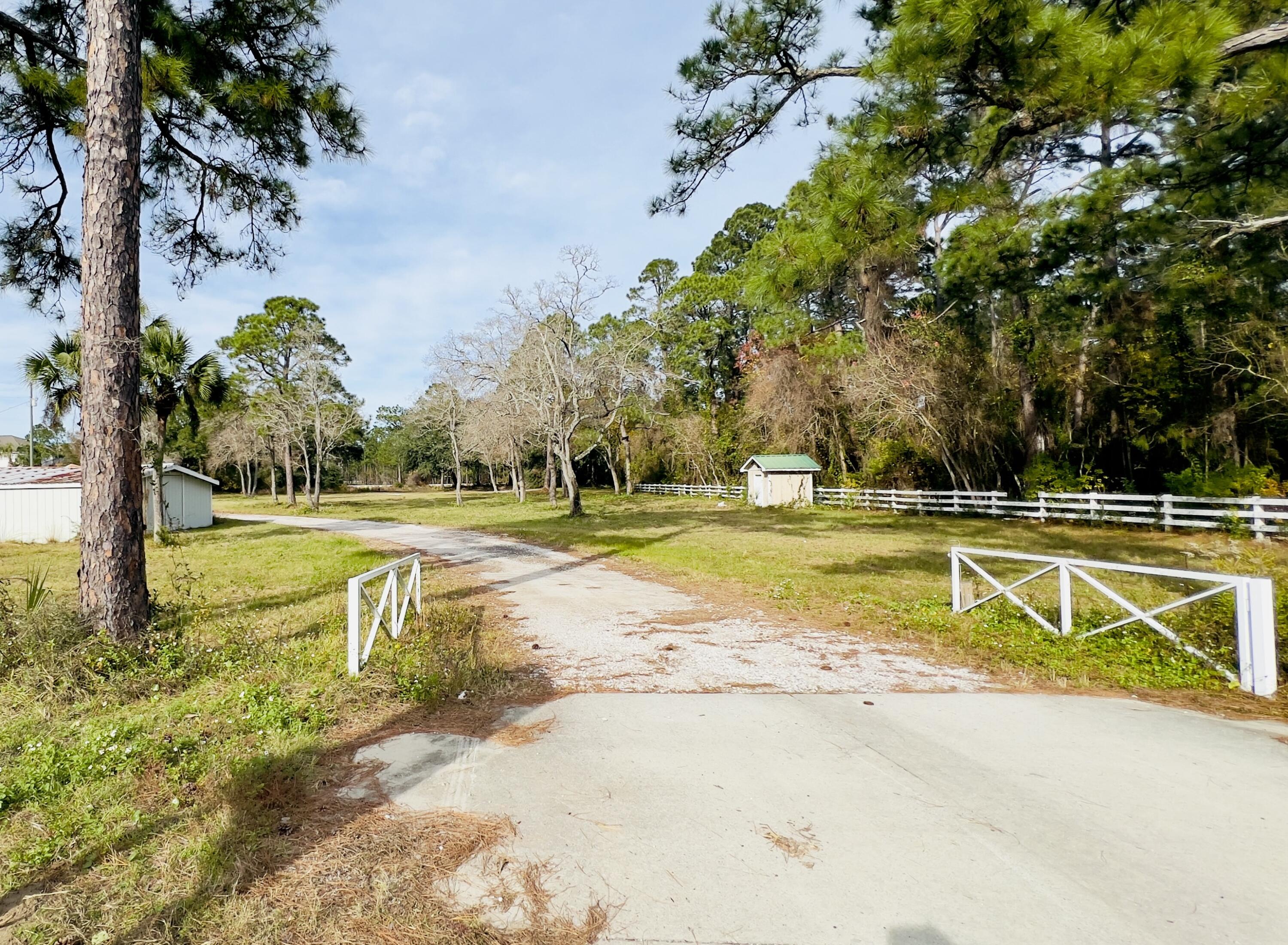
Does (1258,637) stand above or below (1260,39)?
below

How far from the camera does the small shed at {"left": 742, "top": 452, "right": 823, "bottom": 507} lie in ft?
93.9

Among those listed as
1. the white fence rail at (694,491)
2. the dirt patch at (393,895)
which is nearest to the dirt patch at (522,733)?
the dirt patch at (393,895)

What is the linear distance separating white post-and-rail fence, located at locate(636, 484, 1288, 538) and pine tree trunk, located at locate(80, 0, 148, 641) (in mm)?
20222

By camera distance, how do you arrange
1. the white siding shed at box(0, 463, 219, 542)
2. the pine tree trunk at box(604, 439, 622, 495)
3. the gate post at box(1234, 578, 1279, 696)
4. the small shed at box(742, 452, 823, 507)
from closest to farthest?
the gate post at box(1234, 578, 1279, 696)
the white siding shed at box(0, 463, 219, 542)
the small shed at box(742, 452, 823, 507)
the pine tree trunk at box(604, 439, 622, 495)

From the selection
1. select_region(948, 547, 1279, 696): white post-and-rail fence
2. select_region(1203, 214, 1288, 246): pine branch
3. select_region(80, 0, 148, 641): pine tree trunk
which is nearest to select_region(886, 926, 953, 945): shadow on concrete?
select_region(948, 547, 1279, 696): white post-and-rail fence

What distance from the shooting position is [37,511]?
812 inches

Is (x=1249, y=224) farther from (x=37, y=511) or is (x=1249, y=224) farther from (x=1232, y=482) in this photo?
(x=37, y=511)

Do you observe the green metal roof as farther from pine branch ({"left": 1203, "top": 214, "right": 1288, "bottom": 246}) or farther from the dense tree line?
pine branch ({"left": 1203, "top": 214, "right": 1288, "bottom": 246})

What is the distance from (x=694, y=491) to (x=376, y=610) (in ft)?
112

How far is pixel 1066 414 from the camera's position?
21.1 m

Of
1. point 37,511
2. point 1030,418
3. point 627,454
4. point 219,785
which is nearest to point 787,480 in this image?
point 1030,418

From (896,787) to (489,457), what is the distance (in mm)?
40542

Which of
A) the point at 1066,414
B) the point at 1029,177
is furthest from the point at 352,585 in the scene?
the point at 1066,414

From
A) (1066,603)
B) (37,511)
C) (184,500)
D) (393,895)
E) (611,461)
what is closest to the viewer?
(393,895)
